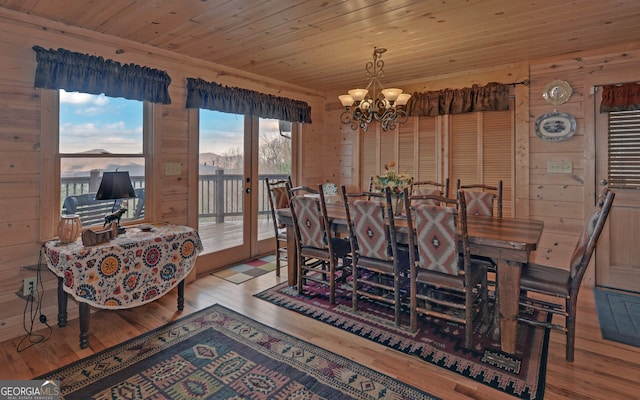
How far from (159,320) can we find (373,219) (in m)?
1.92

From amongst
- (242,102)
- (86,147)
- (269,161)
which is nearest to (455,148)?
(269,161)

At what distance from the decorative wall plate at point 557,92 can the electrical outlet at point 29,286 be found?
5.06 meters

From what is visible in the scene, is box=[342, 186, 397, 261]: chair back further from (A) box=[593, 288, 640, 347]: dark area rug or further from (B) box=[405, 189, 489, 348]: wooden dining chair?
(A) box=[593, 288, 640, 347]: dark area rug

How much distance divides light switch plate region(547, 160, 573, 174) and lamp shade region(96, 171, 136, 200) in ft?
13.5

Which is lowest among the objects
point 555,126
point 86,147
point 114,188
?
point 114,188

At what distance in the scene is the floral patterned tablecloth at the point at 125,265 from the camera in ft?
7.68

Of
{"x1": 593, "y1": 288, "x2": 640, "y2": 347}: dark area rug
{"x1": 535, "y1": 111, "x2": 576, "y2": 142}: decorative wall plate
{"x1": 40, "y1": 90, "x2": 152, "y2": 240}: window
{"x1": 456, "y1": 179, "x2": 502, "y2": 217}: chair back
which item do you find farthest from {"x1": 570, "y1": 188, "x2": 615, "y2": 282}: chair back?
{"x1": 40, "y1": 90, "x2": 152, "y2": 240}: window

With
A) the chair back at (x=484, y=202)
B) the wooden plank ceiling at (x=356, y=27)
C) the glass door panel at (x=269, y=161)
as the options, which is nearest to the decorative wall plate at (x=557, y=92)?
the wooden plank ceiling at (x=356, y=27)

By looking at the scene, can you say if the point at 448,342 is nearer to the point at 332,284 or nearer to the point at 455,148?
the point at 332,284

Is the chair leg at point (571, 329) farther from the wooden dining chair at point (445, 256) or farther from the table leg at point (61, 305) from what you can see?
the table leg at point (61, 305)

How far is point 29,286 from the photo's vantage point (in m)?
2.66

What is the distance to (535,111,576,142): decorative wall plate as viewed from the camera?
11.9 ft

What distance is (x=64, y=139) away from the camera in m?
2.87

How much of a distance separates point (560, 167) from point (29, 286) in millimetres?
5004
